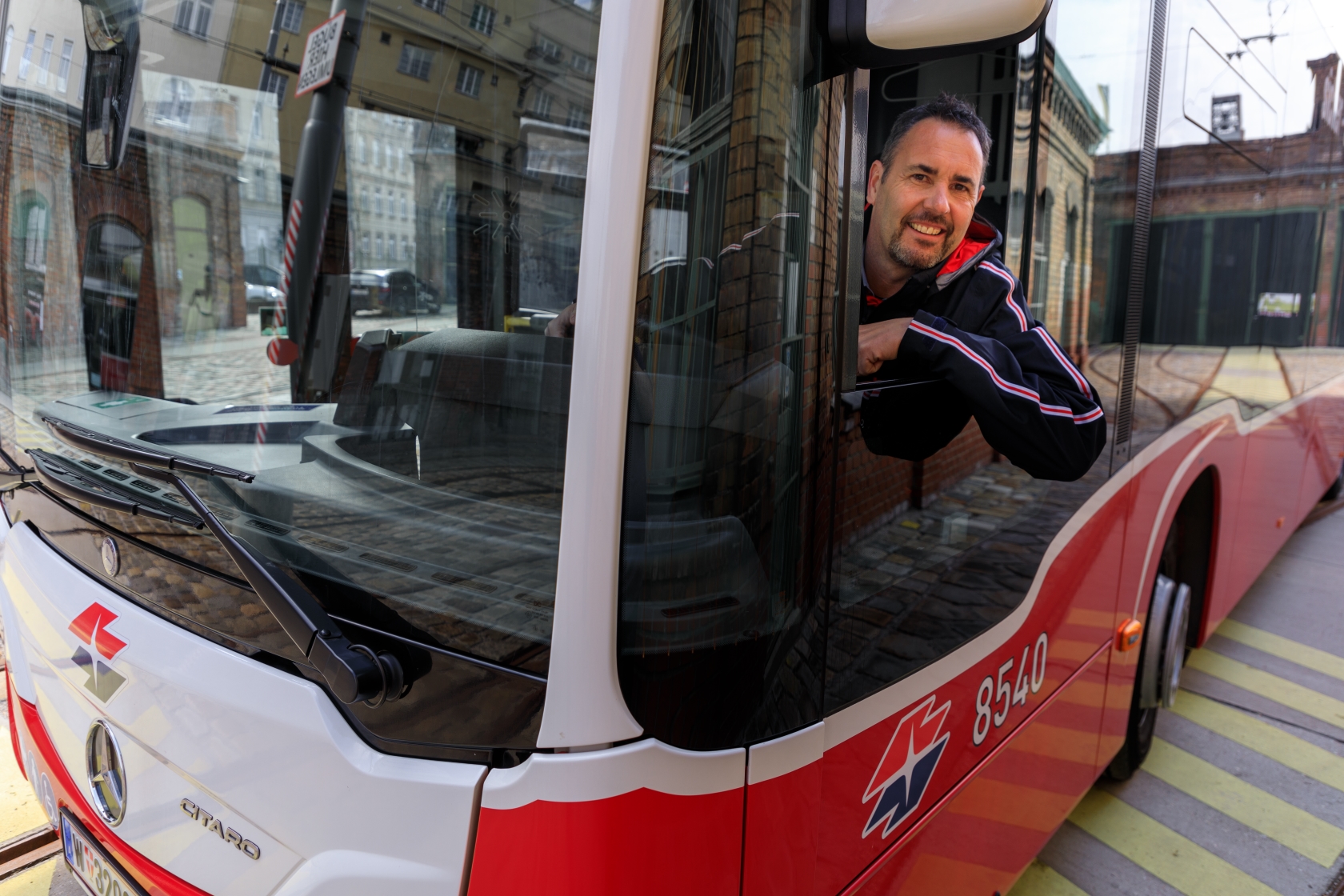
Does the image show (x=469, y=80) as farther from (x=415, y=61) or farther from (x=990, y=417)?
(x=990, y=417)

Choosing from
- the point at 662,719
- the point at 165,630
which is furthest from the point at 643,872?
the point at 165,630

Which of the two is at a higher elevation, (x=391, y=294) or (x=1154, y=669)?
(x=391, y=294)

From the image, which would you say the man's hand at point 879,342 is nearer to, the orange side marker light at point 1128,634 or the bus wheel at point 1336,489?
the orange side marker light at point 1128,634

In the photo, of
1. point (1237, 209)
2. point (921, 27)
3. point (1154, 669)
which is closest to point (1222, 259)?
point (1237, 209)

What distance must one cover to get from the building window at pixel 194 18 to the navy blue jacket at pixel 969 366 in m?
1.29

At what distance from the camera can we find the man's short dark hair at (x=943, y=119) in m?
1.39

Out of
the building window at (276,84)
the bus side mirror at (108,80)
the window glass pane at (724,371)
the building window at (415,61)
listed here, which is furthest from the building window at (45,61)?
the window glass pane at (724,371)

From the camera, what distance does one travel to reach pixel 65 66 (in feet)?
6.16

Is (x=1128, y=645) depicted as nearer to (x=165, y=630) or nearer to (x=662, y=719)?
(x=662, y=719)

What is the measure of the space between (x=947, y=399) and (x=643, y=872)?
0.89m

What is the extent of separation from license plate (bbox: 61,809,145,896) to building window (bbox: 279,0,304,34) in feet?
4.96

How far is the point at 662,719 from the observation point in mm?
1184

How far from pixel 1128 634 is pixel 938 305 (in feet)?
5.92

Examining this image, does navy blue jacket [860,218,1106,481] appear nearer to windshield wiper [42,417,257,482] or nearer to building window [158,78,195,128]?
windshield wiper [42,417,257,482]
